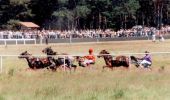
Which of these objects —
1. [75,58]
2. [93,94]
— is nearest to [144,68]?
[75,58]

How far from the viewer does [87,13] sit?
10406cm

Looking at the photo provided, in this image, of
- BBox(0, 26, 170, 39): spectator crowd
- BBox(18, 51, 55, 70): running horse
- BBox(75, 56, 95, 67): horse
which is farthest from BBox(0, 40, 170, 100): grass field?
BBox(0, 26, 170, 39): spectator crowd

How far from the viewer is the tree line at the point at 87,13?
102562mm

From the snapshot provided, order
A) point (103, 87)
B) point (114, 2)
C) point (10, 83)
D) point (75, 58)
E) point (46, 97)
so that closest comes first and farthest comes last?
point (46, 97) < point (103, 87) < point (10, 83) < point (75, 58) < point (114, 2)

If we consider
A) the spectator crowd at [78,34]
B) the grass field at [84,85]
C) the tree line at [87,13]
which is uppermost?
the tree line at [87,13]

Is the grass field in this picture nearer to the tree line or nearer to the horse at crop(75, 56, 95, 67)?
the horse at crop(75, 56, 95, 67)

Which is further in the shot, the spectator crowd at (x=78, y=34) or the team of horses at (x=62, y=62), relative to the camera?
the spectator crowd at (x=78, y=34)

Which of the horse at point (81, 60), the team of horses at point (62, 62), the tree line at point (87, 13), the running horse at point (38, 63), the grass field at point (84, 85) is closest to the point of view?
the grass field at point (84, 85)

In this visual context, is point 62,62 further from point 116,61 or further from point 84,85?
point 84,85

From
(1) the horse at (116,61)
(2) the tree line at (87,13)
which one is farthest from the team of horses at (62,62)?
(2) the tree line at (87,13)

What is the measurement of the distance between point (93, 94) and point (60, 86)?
2.82 meters

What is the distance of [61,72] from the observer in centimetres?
2417

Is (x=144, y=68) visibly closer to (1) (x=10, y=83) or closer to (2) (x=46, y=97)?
(1) (x=10, y=83)

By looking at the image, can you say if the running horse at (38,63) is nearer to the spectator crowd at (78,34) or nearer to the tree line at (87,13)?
the spectator crowd at (78,34)
